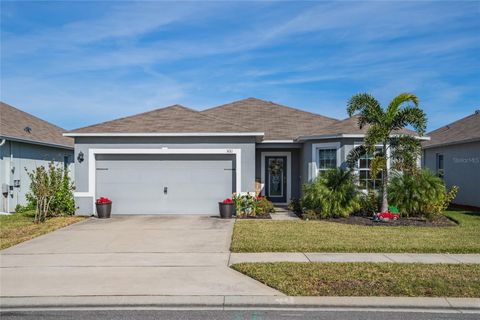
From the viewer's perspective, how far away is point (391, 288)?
255 inches

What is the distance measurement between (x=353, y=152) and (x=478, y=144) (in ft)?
22.8

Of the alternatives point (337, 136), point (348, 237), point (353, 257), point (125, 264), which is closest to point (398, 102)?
point (337, 136)

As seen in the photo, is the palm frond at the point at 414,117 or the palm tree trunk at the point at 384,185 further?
the palm tree trunk at the point at 384,185

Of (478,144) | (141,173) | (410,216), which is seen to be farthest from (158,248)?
(478,144)

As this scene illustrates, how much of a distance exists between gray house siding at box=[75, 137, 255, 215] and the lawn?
3.60 ft

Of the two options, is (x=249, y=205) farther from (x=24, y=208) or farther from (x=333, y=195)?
(x=24, y=208)

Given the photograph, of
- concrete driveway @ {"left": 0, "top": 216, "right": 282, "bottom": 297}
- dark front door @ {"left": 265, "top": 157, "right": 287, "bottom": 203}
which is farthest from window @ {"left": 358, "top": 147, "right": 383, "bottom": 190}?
concrete driveway @ {"left": 0, "top": 216, "right": 282, "bottom": 297}

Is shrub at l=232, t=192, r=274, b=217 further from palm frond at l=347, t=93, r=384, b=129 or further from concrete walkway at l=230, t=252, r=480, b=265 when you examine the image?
concrete walkway at l=230, t=252, r=480, b=265

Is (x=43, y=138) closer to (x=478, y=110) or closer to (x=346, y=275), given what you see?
(x=346, y=275)

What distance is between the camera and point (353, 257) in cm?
869

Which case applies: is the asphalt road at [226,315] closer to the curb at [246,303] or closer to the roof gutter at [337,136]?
the curb at [246,303]

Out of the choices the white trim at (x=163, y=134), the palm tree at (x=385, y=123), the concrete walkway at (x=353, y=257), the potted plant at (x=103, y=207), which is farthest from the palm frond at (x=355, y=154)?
the potted plant at (x=103, y=207)

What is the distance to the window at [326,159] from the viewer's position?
16.6 metres

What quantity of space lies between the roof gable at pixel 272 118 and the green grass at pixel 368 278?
11.3 m
